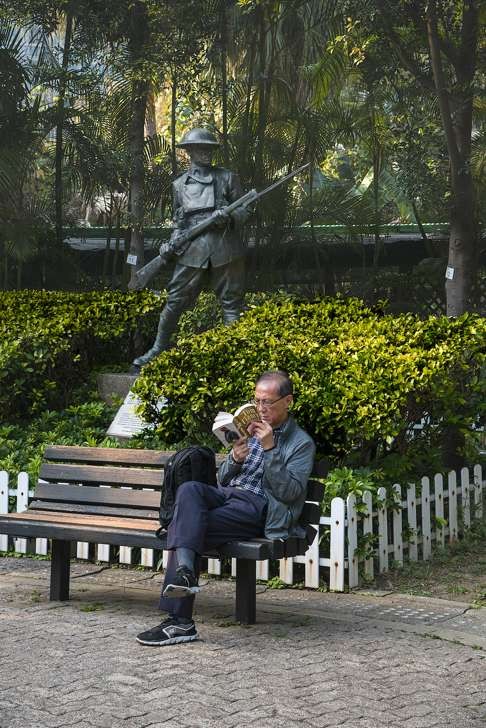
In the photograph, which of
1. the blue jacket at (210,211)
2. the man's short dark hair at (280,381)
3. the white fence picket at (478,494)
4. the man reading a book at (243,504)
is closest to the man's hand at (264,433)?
the man reading a book at (243,504)

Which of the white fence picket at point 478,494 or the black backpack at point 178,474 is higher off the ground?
the black backpack at point 178,474

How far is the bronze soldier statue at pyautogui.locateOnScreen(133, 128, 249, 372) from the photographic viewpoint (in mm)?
10547

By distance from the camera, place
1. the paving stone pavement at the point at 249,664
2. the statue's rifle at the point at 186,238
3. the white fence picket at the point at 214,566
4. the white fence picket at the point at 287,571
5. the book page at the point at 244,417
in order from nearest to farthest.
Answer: the paving stone pavement at the point at 249,664, the book page at the point at 244,417, the white fence picket at the point at 287,571, the white fence picket at the point at 214,566, the statue's rifle at the point at 186,238

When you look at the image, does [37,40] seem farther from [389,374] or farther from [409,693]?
[409,693]

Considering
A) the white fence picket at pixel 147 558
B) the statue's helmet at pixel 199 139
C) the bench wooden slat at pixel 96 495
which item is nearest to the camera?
the bench wooden slat at pixel 96 495

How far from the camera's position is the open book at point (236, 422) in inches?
216

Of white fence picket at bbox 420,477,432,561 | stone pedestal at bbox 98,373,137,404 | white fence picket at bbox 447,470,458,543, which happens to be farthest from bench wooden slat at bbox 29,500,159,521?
stone pedestal at bbox 98,373,137,404

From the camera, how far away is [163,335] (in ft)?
35.9

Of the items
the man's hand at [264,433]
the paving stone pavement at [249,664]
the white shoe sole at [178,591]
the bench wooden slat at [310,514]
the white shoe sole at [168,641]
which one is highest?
the man's hand at [264,433]

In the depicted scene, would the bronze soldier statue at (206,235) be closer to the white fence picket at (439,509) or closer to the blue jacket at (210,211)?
the blue jacket at (210,211)

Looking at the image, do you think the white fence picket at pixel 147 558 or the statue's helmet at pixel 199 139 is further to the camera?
the statue's helmet at pixel 199 139

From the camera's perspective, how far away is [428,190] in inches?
602

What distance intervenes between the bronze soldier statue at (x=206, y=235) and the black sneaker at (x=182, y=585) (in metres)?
5.50

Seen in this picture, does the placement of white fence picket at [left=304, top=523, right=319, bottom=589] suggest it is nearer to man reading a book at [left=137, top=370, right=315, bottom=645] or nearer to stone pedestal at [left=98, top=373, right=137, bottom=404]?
man reading a book at [left=137, top=370, right=315, bottom=645]
